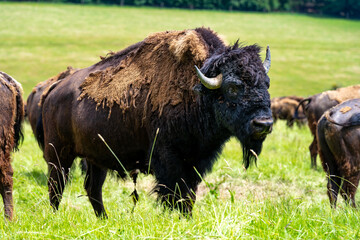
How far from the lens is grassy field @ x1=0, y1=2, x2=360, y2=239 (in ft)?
11.7

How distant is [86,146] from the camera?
17.9 feet

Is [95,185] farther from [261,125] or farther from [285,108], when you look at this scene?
[285,108]

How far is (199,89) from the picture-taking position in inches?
177

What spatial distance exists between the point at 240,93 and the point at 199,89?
0.41 meters

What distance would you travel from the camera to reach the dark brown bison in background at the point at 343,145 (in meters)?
6.34

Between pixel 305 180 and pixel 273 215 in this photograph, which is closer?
pixel 273 215

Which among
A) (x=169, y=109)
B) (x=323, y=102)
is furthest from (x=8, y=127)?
(x=323, y=102)

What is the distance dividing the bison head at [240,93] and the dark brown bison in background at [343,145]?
236 cm

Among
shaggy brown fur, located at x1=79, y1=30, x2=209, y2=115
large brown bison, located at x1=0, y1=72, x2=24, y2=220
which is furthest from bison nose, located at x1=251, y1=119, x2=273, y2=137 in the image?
large brown bison, located at x1=0, y1=72, x2=24, y2=220

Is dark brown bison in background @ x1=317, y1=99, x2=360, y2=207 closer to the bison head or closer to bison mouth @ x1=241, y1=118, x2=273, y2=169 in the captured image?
bison mouth @ x1=241, y1=118, x2=273, y2=169

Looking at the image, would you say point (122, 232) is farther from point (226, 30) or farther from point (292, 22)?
point (292, 22)

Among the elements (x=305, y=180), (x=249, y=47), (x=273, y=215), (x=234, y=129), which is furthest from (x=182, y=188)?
(x=305, y=180)

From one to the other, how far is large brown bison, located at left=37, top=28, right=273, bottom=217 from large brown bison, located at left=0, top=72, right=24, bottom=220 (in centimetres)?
46

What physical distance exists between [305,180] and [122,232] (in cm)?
527
